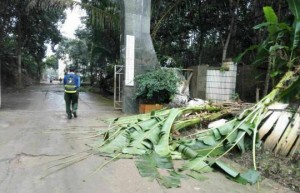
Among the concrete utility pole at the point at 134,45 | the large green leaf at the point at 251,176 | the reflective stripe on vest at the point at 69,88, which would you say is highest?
the concrete utility pole at the point at 134,45

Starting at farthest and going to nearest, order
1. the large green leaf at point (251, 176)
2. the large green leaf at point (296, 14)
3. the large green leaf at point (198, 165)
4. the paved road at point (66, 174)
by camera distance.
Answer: the large green leaf at point (296, 14), the large green leaf at point (198, 165), the large green leaf at point (251, 176), the paved road at point (66, 174)

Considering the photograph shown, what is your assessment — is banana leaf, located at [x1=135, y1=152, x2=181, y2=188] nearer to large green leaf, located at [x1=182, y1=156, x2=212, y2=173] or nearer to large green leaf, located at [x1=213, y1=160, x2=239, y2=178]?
large green leaf, located at [x1=182, y1=156, x2=212, y2=173]

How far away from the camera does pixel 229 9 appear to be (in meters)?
15.9

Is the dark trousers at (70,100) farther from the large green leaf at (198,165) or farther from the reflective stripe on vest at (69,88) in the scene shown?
the large green leaf at (198,165)

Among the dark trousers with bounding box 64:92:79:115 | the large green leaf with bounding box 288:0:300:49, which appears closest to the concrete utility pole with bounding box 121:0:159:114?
the dark trousers with bounding box 64:92:79:115

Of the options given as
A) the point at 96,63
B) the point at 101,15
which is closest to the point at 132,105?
the point at 101,15

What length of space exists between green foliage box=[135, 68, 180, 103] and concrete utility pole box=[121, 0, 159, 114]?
1.61 feet

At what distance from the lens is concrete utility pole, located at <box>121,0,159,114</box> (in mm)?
11602

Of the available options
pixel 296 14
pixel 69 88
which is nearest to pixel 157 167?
pixel 296 14

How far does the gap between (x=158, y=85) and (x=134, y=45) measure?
1801mm

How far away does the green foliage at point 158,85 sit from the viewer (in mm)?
10812

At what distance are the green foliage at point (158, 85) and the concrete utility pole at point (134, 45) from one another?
0.49 metres

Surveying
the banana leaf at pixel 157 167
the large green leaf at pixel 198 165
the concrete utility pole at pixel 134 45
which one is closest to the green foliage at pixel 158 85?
the concrete utility pole at pixel 134 45

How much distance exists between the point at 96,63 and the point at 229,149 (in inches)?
919
